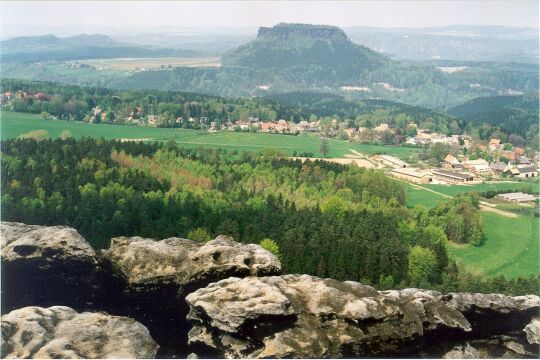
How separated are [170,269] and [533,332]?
6.26 m

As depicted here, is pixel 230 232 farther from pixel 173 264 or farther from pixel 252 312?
pixel 252 312

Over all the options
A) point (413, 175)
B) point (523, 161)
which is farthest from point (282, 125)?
point (413, 175)

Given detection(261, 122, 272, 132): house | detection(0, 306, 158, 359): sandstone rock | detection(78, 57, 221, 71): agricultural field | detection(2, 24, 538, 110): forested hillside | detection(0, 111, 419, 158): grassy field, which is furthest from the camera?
detection(78, 57, 221, 71): agricultural field

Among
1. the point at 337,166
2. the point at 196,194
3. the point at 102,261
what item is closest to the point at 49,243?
the point at 102,261

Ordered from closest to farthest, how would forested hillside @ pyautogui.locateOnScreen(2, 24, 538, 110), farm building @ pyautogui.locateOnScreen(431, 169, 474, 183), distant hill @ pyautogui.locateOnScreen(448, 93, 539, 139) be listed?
farm building @ pyautogui.locateOnScreen(431, 169, 474, 183) → distant hill @ pyautogui.locateOnScreen(448, 93, 539, 139) → forested hillside @ pyautogui.locateOnScreen(2, 24, 538, 110)

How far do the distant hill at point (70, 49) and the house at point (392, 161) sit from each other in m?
43.8

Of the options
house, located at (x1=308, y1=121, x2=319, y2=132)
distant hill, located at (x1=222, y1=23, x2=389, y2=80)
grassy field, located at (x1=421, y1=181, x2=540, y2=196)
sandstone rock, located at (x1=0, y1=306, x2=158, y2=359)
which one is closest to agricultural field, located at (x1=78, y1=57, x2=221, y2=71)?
distant hill, located at (x1=222, y1=23, x2=389, y2=80)

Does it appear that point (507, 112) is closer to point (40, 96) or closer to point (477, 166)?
point (477, 166)

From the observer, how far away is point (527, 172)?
84.0ft

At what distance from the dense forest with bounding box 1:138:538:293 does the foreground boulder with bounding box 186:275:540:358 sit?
177 cm

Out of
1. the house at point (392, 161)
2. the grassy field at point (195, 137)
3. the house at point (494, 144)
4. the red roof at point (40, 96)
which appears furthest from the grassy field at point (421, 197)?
the red roof at point (40, 96)

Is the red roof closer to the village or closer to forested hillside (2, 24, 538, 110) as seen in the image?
the village

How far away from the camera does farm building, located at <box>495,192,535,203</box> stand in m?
19.9

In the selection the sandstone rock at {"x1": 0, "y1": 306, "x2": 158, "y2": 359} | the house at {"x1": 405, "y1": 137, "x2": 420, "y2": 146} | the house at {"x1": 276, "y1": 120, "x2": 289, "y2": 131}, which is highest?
the sandstone rock at {"x1": 0, "y1": 306, "x2": 158, "y2": 359}
